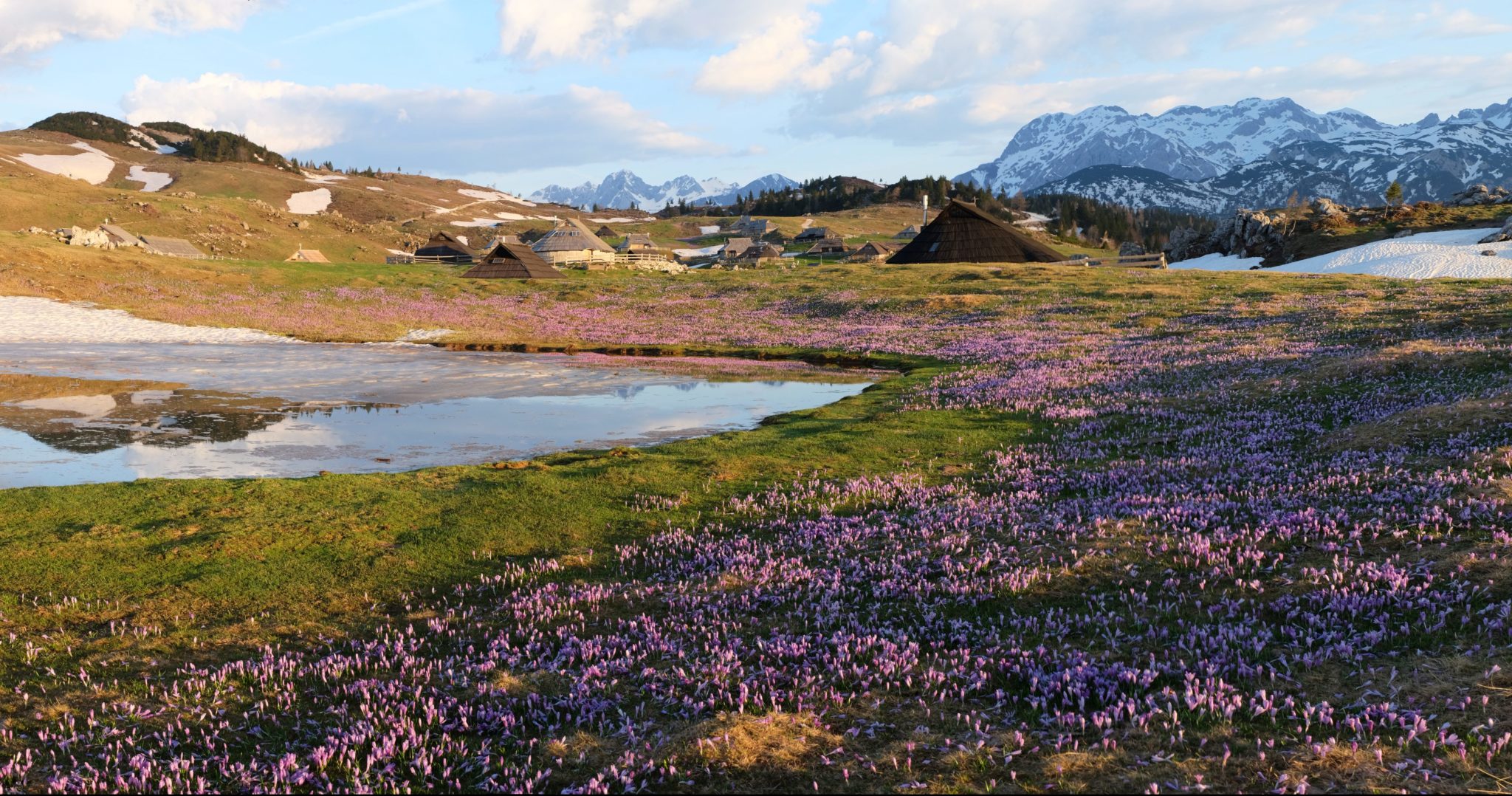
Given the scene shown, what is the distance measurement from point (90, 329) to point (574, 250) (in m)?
72.4

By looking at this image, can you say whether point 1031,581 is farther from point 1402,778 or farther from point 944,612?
point 1402,778

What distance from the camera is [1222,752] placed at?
5391 millimetres

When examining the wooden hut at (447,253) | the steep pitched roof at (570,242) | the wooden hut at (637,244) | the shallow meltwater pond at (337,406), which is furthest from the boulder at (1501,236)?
the wooden hut at (447,253)

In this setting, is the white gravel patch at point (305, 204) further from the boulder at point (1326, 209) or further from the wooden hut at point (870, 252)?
the boulder at point (1326, 209)

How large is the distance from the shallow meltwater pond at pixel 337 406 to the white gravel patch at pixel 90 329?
2801 millimetres

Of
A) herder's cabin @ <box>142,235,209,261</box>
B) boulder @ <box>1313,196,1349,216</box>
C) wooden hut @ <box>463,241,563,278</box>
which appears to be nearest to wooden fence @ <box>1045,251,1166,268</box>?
boulder @ <box>1313,196,1349,216</box>

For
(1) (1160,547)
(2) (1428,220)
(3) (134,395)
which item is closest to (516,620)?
(1) (1160,547)

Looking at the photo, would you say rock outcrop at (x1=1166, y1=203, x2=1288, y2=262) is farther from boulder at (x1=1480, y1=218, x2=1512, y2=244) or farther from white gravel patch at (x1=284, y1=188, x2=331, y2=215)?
white gravel patch at (x1=284, y1=188, x2=331, y2=215)

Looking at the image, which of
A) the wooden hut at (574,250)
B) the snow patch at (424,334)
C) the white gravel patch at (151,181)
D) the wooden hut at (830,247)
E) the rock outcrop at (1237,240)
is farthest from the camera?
the white gravel patch at (151,181)

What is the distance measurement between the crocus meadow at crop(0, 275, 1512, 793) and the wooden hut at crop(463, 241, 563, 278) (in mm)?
67372

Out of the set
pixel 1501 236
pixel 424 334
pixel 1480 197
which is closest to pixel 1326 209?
pixel 1480 197

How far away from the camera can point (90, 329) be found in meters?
42.2

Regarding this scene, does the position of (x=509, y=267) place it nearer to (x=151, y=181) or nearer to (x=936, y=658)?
(x=936, y=658)

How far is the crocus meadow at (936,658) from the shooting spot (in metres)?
5.54
